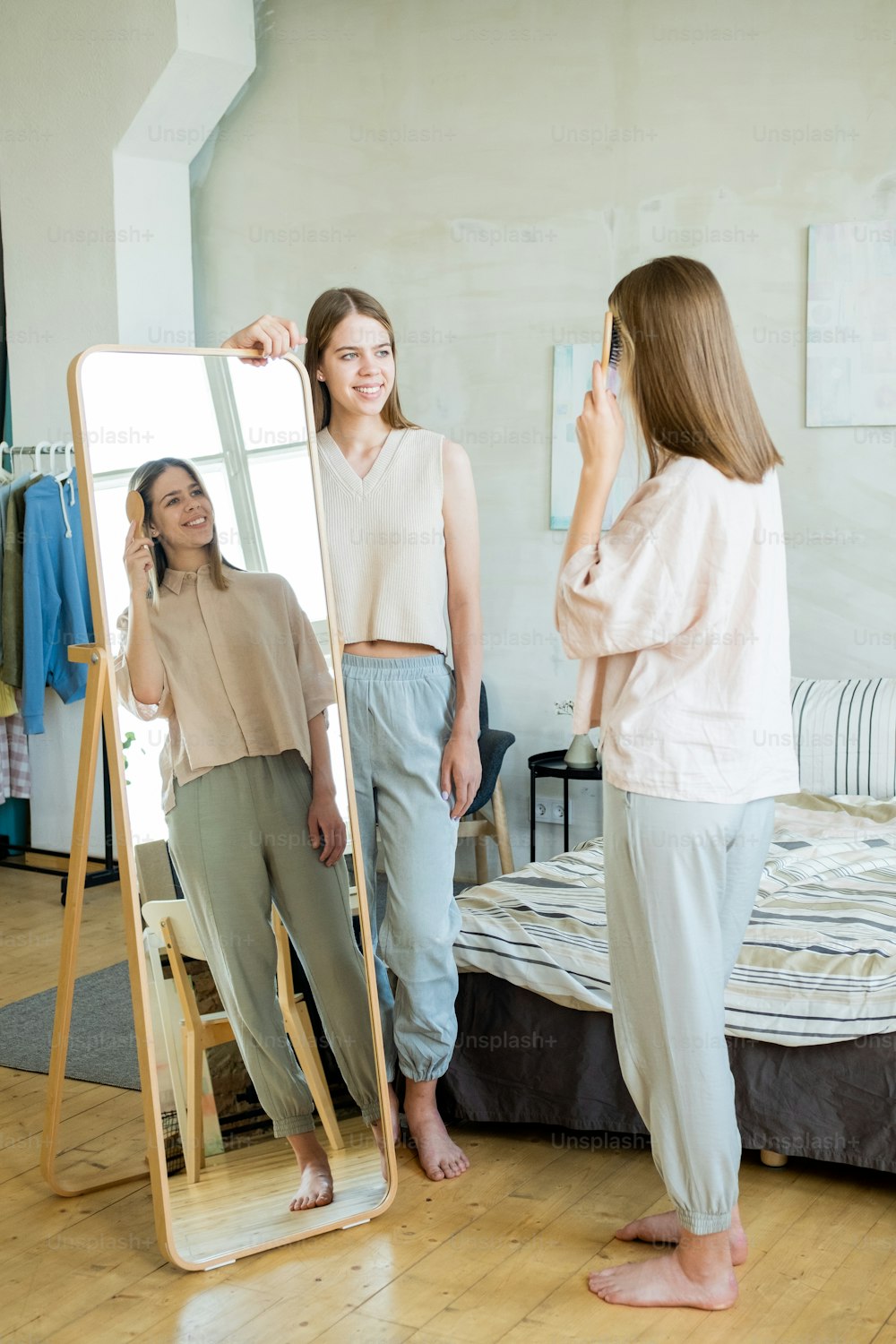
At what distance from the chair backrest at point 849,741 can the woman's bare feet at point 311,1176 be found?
198 cm

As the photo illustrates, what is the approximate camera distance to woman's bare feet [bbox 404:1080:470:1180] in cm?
247

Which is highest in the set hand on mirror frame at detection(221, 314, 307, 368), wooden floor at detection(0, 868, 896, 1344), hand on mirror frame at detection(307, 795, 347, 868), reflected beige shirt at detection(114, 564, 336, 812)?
hand on mirror frame at detection(221, 314, 307, 368)

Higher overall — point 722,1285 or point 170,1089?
point 170,1089

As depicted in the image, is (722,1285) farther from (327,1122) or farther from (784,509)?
(784,509)

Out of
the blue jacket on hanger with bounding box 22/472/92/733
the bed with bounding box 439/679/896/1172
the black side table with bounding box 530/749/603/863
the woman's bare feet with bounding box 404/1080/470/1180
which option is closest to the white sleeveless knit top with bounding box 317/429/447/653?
the bed with bounding box 439/679/896/1172

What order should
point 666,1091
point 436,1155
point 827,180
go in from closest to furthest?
1. point 666,1091
2. point 436,1155
3. point 827,180

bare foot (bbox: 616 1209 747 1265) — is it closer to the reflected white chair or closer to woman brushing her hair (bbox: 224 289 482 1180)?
woman brushing her hair (bbox: 224 289 482 1180)

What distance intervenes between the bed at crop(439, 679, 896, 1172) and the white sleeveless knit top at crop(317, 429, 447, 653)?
26.5 inches

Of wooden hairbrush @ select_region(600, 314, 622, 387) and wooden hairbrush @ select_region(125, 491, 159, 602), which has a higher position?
wooden hairbrush @ select_region(600, 314, 622, 387)

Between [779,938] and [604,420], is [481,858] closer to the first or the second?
[779,938]

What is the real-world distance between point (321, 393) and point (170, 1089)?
127 centimetres

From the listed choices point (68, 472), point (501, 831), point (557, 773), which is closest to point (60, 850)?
point (68, 472)

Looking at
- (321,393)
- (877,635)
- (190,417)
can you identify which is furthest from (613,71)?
(190,417)

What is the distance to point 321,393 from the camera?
2504 mm
